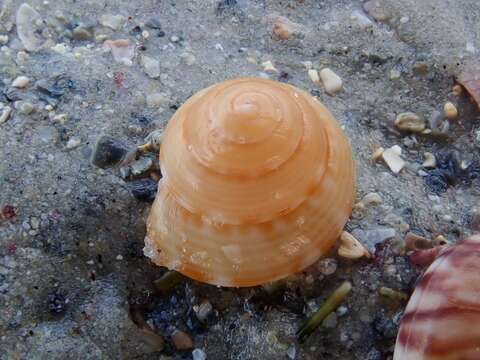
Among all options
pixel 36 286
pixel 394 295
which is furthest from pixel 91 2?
pixel 394 295

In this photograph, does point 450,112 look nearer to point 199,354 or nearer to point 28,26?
point 199,354

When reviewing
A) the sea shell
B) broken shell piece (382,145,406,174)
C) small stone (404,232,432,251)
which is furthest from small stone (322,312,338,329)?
broken shell piece (382,145,406,174)

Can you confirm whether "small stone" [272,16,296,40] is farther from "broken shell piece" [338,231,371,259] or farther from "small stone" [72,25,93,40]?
"broken shell piece" [338,231,371,259]

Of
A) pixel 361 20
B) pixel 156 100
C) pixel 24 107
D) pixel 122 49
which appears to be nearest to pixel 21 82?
pixel 24 107

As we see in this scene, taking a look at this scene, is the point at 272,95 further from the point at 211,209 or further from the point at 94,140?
the point at 94,140

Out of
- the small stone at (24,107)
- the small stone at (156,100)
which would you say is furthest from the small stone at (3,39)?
the small stone at (156,100)
